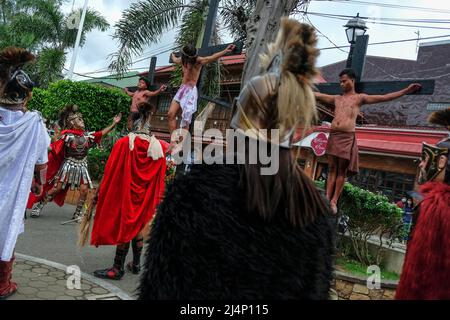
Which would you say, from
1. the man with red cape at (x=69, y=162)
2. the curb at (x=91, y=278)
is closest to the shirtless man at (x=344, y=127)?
the curb at (x=91, y=278)

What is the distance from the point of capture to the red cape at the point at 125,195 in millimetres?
4277

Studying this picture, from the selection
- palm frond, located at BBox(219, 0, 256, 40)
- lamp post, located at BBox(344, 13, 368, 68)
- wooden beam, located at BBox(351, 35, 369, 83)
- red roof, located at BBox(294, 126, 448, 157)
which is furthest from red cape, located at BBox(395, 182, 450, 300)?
red roof, located at BBox(294, 126, 448, 157)

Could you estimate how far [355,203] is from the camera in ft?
20.3

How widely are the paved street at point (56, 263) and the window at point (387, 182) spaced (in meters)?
11.4

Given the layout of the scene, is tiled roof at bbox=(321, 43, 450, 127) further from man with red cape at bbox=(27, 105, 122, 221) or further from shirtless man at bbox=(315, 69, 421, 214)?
man with red cape at bbox=(27, 105, 122, 221)

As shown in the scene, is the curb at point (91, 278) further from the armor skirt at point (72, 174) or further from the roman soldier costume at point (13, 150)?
the armor skirt at point (72, 174)

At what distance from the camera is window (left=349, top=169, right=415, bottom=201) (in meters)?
14.0

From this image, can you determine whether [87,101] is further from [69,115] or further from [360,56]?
[360,56]

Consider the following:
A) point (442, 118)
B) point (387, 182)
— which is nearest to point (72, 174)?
point (442, 118)

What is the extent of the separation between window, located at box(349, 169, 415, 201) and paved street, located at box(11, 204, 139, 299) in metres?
11.4
